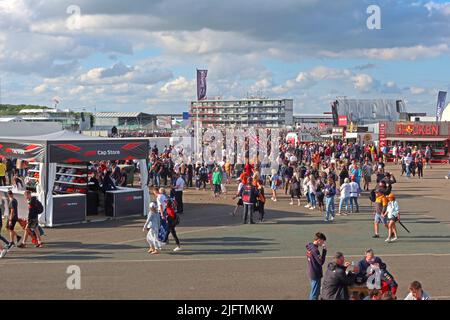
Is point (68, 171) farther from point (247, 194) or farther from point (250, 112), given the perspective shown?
point (250, 112)

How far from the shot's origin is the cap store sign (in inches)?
1838

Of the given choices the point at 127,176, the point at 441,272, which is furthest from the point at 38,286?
the point at 127,176

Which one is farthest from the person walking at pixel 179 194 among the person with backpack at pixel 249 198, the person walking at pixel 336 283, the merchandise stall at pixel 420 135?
the merchandise stall at pixel 420 135

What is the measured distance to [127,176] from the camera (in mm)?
28250

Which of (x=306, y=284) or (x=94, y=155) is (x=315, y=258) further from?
(x=94, y=155)

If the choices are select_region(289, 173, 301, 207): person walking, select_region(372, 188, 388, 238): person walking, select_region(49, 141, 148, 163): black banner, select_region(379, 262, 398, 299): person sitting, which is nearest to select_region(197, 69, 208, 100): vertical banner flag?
select_region(289, 173, 301, 207): person walking

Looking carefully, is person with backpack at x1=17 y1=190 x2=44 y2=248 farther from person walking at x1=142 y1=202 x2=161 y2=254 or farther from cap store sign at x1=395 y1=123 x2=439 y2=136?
cap store sign at x1=395 y1=123 x2=439 y2=136

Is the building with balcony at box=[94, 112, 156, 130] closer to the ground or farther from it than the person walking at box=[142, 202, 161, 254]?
farther from it

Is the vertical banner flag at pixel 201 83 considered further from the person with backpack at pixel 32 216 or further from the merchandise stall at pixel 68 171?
the person with backpack at pixel 32 216

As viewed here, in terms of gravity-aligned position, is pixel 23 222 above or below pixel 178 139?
below

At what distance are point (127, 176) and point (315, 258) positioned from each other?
19680 mm

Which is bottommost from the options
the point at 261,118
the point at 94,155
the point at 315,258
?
the point at 315,258

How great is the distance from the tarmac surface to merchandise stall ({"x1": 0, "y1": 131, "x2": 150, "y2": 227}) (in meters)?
0.70

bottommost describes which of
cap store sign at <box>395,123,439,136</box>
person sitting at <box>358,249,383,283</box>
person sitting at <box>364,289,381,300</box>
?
person sitting at <box>364,289,381,300</box>
